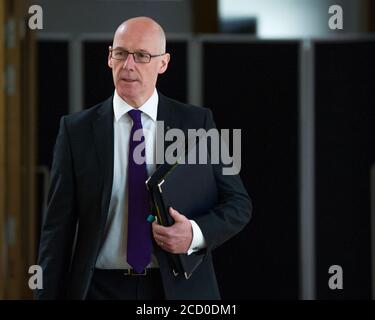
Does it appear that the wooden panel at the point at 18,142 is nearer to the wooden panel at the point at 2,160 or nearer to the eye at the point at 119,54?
the wooden panel at the point at 2,160

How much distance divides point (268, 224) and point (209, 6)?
19.1 inches

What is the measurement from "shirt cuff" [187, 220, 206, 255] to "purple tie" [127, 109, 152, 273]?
0.08 meters

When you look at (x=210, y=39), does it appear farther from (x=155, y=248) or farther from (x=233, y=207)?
(x=155, y=248)

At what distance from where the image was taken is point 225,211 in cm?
153

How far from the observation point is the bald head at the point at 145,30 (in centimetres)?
156

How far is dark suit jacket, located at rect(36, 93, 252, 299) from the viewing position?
1.49m

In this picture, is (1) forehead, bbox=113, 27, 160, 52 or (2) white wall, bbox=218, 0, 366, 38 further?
(2) white wall, bbox=218, 0, 366, 38

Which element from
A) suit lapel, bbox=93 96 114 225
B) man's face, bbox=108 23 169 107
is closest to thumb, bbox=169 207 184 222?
suit lapel, bbox=93 96 114 225

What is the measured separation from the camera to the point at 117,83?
157cm

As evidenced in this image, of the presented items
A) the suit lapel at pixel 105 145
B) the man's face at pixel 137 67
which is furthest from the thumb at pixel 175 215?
the man's face at pixel 137 67

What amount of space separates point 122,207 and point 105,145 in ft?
0.42

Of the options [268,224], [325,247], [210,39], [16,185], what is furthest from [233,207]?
[16,185]

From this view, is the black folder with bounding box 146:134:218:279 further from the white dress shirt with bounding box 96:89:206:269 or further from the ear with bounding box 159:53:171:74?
the ear with bounding box 159:53:171:74

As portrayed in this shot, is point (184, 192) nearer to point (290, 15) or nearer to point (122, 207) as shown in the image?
point (122, 207)
